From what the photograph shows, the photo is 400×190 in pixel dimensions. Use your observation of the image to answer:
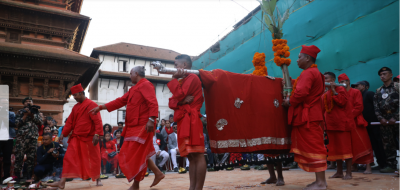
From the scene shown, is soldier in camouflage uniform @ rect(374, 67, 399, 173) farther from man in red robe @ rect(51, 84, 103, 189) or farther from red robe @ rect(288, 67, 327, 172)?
man in red robe @ rect(51, 84, 103, 189)

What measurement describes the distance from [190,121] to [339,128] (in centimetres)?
249

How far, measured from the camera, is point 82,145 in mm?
4379

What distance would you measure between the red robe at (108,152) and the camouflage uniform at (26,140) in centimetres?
195

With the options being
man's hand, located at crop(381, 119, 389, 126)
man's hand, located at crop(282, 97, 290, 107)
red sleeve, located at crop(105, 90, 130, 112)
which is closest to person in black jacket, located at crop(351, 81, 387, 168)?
man's hand, located at crop(381, 119, 389, 126)

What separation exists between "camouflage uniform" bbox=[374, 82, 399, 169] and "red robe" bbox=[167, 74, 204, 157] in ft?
12.5

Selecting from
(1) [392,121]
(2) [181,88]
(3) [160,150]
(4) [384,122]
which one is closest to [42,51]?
(3) [160,150]

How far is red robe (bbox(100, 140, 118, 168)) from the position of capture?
751 cm

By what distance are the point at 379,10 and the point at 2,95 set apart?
874 cm

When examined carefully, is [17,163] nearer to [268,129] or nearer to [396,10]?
[268,129]

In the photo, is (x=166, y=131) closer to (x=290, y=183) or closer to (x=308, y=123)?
(x=290, y=183)

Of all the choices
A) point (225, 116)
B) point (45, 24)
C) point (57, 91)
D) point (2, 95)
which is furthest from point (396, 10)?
point (45, 24)

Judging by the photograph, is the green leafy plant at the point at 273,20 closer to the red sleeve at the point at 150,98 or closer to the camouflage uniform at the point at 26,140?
the red sleeve at the point at 150,98

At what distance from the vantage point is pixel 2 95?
3.82m

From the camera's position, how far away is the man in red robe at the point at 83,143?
4211 millimetres
